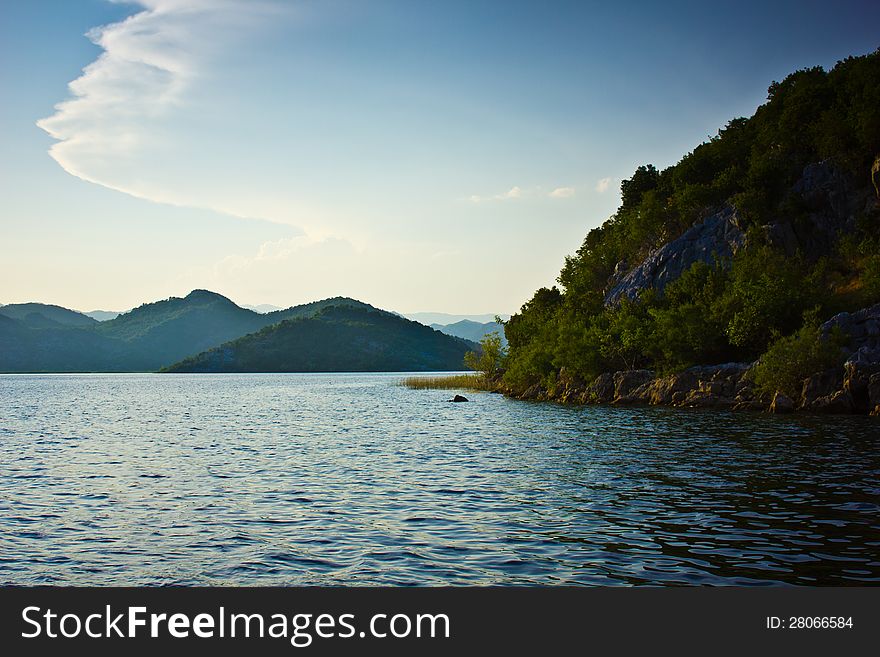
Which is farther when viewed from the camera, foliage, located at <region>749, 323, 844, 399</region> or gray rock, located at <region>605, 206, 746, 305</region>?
gray rock, located at <region>605, 206, 746, 305</region>

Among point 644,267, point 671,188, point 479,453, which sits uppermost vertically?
point 671,188

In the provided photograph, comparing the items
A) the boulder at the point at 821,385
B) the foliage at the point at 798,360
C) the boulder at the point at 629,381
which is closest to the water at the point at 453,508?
the boulder at the point at 821,385

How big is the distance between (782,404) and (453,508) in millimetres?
48560

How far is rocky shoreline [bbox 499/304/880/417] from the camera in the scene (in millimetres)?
59688

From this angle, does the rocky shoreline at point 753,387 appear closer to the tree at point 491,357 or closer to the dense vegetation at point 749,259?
the dense vegetation at point 749,259

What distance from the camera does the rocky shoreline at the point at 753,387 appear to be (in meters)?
59.7

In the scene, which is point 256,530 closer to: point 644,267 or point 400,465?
point 400,465

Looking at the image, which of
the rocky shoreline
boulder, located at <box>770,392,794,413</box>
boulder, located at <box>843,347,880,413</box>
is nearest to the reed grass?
the rocky shoreline

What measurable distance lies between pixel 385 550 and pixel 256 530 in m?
5.07

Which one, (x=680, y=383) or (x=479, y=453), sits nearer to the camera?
(x=479, y=453)

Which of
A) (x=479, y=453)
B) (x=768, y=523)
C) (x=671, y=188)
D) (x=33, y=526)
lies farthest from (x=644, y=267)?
(x=33, y=526)

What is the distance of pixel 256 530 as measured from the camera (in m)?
22.4

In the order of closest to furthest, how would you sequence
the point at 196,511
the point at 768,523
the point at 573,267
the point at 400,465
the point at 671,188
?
the point at 768,523 → the point at 196,511 → the point at 400,465 → the point at 671,188 → the point at 573,267

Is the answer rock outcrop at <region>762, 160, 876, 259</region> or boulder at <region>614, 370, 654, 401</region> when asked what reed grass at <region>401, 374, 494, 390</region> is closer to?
boulder at <region>614, 370, 654, 401</region>
